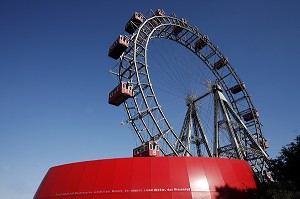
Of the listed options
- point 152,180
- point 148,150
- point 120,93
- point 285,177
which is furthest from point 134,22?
point 285,177

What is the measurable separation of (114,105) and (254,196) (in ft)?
56.5

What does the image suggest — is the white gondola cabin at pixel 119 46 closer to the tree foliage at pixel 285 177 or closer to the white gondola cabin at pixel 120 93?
the white gondola cabin at pixel 120 93

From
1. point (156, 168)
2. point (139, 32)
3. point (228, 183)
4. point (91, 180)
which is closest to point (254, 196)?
point (228, 183)

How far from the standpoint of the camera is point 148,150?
989 inches

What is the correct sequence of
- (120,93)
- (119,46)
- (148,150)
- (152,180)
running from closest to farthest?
(152,180) < (148,150) < (120,93) < (119,46)

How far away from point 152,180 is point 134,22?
21.8 m

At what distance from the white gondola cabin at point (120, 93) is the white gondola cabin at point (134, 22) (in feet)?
27.7

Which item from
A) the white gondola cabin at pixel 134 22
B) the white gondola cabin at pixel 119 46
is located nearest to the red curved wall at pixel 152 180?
the white gondola cabin at pixel 119 46

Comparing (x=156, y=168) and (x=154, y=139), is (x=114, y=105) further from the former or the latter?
(x=156, y=168)

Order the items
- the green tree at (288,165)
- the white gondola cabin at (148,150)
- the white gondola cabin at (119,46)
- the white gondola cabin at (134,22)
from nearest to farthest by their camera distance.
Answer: the green tree at (288,165)
the white gondola cabin at (148,150)
the white gondola cabin at (119,46)
the white gondola cabin at (134,22)

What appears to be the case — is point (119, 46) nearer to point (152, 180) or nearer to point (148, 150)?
point (148, 150)

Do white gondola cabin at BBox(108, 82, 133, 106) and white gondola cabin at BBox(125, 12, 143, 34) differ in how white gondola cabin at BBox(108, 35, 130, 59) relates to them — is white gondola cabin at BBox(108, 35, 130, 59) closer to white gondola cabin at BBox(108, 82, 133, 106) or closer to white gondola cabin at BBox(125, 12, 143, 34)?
white gondola cabin at BBox(125, 12, 143, 34)

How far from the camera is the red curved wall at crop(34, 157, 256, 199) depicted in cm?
1652

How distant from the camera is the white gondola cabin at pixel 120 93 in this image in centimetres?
2768
